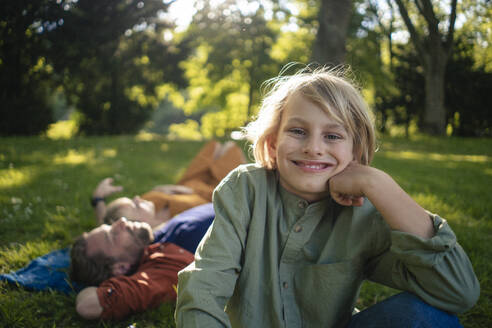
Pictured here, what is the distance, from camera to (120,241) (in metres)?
2.77

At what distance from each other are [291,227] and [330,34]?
8471 millimetres

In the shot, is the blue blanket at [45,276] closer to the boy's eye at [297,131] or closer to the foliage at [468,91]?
the boy's eye at [297,131]

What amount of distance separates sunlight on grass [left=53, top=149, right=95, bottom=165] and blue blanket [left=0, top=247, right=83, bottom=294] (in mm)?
4751

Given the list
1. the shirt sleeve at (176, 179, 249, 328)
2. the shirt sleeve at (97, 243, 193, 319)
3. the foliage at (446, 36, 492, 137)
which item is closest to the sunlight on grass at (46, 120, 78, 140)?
the shirt sleeve at (97, 243, 193, 319)

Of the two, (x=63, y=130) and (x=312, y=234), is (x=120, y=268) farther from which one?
(x=63, y=130)

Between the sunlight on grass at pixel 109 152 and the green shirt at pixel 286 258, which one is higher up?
the green shirt at pixel 286 258

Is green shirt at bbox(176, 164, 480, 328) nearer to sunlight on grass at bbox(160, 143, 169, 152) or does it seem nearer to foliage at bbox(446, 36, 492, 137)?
sunlight on grass at bbox(160, 143, 169, 152)

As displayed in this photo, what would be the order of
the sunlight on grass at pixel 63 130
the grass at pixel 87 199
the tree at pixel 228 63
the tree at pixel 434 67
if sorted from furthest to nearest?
the tree at pixel 228 63, the sunlight on grass at pixel 63 130, the tree at pixel 434 67, the grass at pixel 87 199

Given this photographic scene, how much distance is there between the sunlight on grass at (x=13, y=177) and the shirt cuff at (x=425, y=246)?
5.59 metres

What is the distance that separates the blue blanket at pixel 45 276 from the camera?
105 inches

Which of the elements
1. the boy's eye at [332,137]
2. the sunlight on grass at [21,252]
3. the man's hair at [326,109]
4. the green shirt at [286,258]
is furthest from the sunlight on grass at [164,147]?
the boy's eye at [332,137]

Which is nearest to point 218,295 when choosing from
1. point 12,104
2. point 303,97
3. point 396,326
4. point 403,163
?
point 396,326

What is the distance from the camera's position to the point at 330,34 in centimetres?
898

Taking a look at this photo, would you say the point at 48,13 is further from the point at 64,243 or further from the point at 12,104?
the point at 12,104
